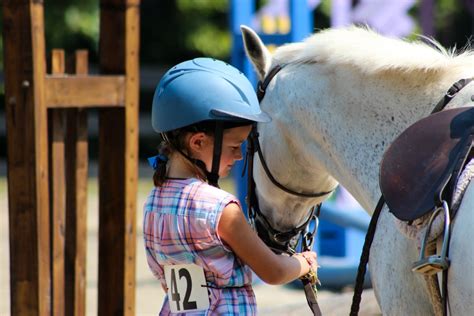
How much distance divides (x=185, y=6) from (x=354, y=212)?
10612 mm

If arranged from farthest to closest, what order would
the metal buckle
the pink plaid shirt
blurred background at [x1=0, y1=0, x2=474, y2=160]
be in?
blurred background at [x1=0, y1=0, x2=474, y2=160], the pink plaid shirt, the metal buckle

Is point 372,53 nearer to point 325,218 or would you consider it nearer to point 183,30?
point 325,218

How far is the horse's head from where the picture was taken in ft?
11.4

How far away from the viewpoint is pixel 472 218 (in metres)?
2.44

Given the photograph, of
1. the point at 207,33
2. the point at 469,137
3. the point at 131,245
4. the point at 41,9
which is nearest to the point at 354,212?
the point at 131,245

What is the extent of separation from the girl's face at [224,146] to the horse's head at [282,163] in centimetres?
77

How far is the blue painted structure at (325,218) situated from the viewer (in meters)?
7.35

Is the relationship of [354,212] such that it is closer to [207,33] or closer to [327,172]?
[327,172]

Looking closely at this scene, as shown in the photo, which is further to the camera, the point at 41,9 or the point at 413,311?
the point at 41,9

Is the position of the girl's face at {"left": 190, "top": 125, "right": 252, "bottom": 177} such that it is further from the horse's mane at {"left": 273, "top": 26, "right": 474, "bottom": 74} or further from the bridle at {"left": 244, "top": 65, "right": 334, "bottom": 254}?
the bridle at {"left": 244, "top": 65, "right": 334, "bottom": 254}

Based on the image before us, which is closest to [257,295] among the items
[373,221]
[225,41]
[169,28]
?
[373,221]

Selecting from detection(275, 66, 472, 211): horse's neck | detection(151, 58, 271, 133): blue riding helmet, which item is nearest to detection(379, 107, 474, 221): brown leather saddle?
detection(275, 66, 472, 211): horse's neck

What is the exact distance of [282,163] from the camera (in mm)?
3500

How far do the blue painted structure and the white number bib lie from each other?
4.53 meters
